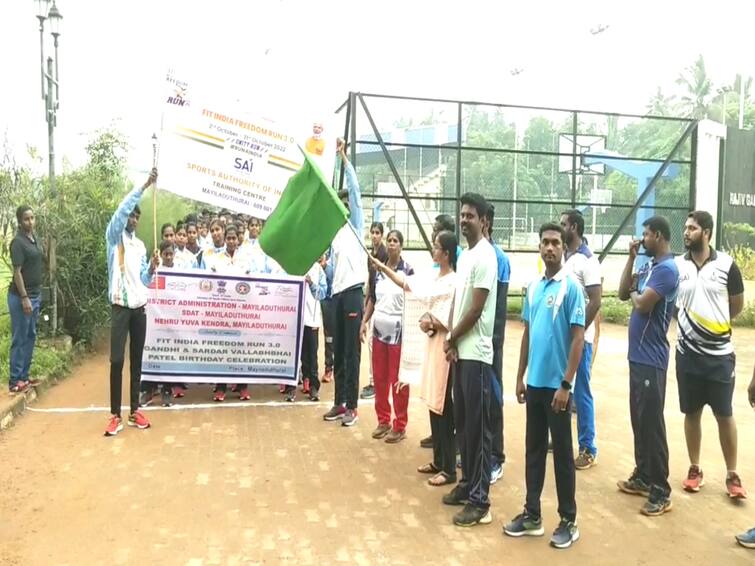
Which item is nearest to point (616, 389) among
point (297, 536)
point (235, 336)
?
point (235, 336)

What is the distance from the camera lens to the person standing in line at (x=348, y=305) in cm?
598

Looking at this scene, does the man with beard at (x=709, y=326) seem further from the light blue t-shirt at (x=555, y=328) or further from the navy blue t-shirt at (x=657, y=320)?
the light blue t-shirt at (x=555, y=328)

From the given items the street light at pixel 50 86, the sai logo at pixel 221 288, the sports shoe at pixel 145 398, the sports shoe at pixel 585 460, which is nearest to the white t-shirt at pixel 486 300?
the sports shoe at pixel 585 460

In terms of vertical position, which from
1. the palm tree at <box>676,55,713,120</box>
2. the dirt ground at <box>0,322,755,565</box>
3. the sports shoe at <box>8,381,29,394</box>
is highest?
the palm tree at <box>676,55,713,120</box>

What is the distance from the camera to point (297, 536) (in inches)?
148

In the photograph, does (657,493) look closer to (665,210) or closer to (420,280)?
(420,280)

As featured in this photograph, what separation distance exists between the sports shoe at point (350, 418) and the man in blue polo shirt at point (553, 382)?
2.33 meters

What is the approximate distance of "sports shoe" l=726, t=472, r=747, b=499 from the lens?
14.3ft

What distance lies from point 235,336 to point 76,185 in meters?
3.96

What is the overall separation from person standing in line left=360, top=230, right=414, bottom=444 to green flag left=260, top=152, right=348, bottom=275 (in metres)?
0.71

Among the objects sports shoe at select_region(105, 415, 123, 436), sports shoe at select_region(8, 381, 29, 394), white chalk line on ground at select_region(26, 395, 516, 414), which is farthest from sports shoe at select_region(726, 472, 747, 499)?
A: sports shoe at select_region(8, 381, 29, 394)

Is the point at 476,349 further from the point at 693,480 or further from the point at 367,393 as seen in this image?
the point at 367,393

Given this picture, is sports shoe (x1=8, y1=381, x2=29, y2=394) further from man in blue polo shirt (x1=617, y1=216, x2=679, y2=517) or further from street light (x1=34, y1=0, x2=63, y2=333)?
man in blue polo shirt (x1=617, y1=216, x2=679, y2=517)

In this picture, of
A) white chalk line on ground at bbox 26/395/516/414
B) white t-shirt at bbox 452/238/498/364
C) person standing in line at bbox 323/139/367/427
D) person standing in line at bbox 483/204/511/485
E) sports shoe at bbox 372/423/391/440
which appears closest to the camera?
white t-shirt at bbox 452/238/498/364
